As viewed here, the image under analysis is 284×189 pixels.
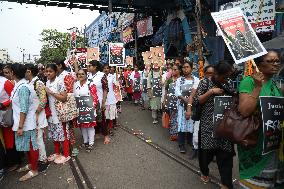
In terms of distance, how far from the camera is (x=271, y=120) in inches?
96.7

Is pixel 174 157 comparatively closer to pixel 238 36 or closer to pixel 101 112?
pixel 101 112

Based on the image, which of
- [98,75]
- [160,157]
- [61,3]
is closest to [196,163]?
[160,157]

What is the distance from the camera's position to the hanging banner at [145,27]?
21484 millimetres

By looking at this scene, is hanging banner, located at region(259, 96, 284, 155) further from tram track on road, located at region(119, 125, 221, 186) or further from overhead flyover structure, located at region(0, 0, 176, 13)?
overhead flyover structure, located at region(0, 0, 176, 13)

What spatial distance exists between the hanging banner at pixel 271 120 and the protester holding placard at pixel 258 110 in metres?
0.09

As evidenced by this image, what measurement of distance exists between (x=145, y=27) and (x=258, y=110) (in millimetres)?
20228

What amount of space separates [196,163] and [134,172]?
3.79 feet

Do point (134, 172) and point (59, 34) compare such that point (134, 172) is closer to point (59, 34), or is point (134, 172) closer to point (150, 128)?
point (150, 128)

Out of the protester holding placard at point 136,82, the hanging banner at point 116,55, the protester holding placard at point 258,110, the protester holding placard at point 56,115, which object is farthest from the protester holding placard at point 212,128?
the protester holding placard at point 136,82

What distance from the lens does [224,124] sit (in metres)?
2.72

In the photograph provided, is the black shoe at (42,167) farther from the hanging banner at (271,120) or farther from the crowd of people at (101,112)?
the hanging banner at (271,120)

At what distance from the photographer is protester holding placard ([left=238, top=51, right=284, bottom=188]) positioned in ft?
8.35

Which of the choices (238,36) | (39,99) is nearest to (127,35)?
(39,99)

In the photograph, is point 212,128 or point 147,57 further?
point 147,57
